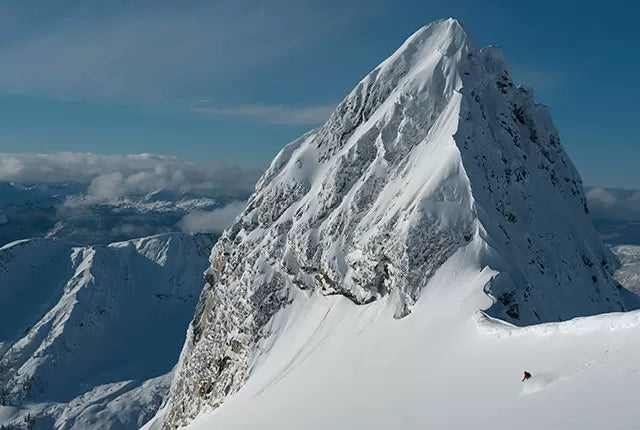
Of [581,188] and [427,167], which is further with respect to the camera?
[581,188]

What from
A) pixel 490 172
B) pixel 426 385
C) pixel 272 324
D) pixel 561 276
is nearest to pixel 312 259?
pixel 272 324

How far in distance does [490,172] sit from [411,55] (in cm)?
2222

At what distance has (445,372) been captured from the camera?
31.6 meters

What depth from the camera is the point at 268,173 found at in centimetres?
8281

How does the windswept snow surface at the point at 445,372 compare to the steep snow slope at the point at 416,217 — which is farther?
the steep snow slope at the point at 416,217

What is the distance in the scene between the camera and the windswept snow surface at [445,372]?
21.0m

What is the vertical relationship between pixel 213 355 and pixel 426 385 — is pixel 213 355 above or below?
below

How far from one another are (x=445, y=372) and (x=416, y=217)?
58.5 ft

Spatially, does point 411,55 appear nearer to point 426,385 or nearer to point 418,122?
point 418,122

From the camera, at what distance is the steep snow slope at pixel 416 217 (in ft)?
153

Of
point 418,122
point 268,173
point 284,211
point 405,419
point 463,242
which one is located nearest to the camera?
point 405,419

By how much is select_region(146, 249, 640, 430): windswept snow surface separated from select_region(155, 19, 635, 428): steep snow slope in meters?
2.16

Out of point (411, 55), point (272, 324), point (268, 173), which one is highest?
point (411, 55)

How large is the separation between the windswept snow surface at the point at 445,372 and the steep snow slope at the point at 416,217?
7.08 ft
